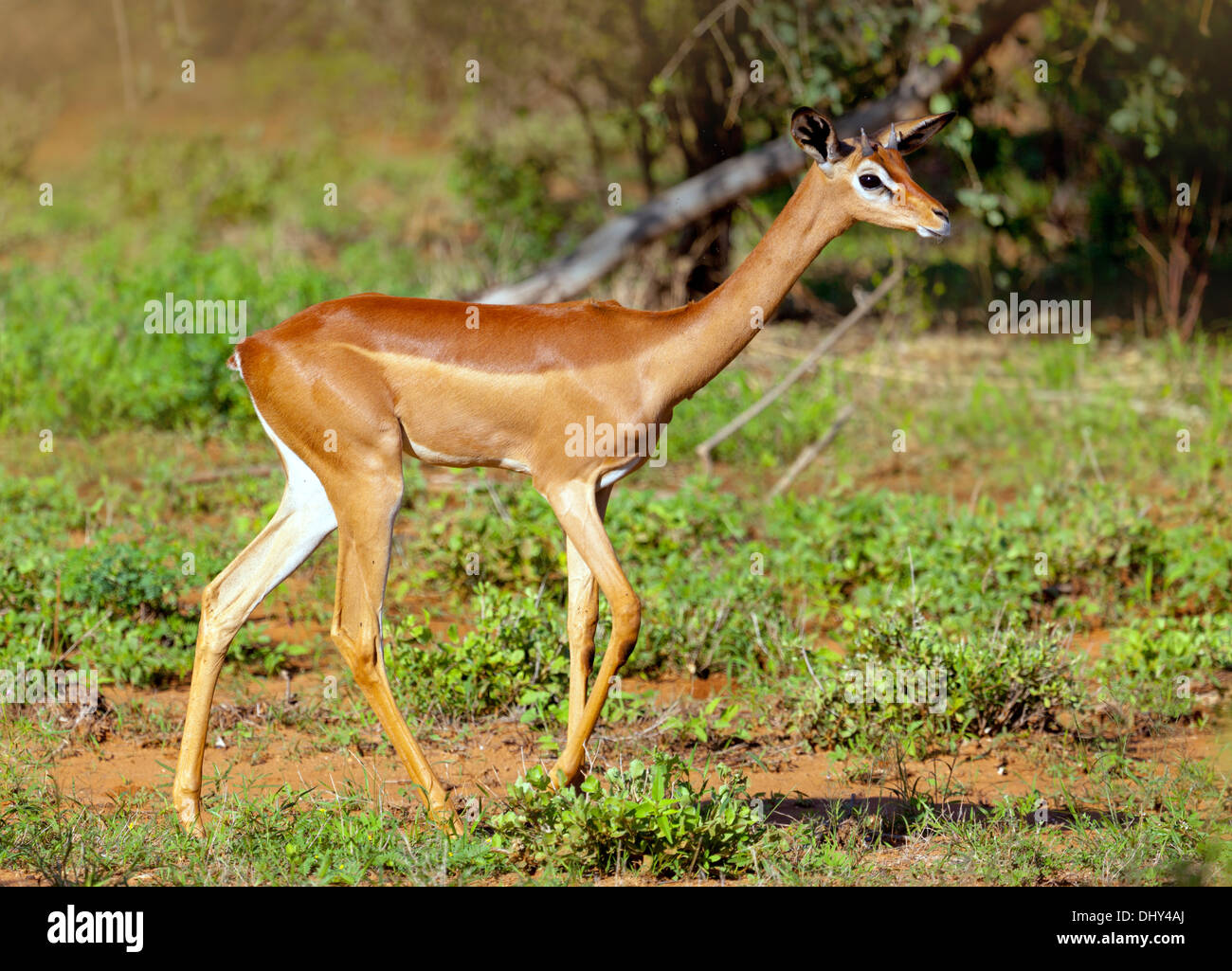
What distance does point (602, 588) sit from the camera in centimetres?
410

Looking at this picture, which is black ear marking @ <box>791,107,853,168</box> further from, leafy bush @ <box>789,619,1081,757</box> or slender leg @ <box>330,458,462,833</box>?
leafy bush @ <box>789,619,1081,757</box>

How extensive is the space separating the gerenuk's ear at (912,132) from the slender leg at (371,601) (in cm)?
173

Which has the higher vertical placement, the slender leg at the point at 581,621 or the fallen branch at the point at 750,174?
the fallen branch at the point at 750,174

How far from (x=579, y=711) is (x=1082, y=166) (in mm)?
10035

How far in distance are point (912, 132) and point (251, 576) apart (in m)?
2.40

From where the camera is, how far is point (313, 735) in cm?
522

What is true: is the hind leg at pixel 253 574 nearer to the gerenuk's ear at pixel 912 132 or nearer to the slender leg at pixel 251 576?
the slender leg at pixel 251 576

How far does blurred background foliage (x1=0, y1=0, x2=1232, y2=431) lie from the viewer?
344 inches

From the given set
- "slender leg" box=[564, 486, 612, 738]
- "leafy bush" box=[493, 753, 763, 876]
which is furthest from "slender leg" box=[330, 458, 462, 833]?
"slender leg" box=[564, 486, 612, 738]

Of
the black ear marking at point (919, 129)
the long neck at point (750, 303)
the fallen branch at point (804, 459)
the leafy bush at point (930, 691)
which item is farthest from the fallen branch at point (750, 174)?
the long neck at point (750, 303)

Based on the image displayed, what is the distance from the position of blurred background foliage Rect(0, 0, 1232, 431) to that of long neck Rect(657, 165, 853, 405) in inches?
133

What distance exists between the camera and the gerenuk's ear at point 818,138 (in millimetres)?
4078

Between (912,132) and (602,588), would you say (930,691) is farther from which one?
(912,132)
